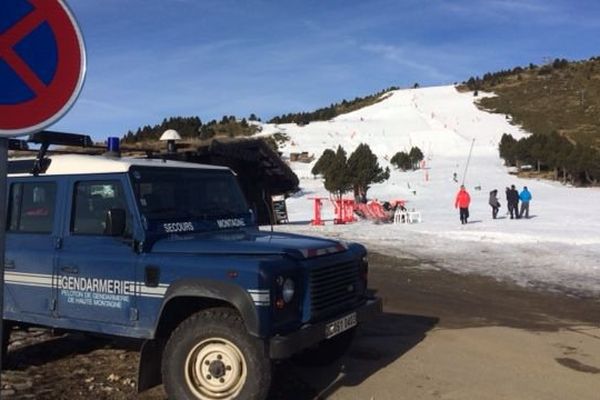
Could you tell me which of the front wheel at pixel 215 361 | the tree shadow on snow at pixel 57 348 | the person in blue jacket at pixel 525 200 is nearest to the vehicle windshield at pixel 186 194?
the front wheel at pixel 215 361

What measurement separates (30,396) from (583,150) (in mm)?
50891

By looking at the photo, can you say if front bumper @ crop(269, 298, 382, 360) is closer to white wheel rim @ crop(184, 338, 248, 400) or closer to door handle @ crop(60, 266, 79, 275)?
white wheel rim @ crop(184, 338, 248, 400)

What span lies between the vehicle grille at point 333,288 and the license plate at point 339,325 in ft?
0.34

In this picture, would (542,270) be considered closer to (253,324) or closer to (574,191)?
(253,324)

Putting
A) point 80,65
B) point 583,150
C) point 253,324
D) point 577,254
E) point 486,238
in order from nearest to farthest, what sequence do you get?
point 80,65 < point 253,324 < point 577,254 < point 486,238 < point 583,150

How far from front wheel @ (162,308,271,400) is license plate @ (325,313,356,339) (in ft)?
2.26


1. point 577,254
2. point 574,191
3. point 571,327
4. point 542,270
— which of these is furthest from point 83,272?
point 574,191

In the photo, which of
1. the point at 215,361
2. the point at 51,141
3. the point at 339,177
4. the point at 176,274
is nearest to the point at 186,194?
the point at 176,274

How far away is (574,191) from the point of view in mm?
46375

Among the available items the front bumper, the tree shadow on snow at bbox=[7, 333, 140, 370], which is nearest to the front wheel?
the front bumper

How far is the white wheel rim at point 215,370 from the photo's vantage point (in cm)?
531

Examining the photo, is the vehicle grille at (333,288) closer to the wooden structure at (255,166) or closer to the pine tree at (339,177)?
the wooden structure at (255,166)

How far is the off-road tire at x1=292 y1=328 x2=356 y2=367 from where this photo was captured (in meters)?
6.93

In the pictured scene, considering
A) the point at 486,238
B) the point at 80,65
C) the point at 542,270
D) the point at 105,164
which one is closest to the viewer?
the point at 80,65
